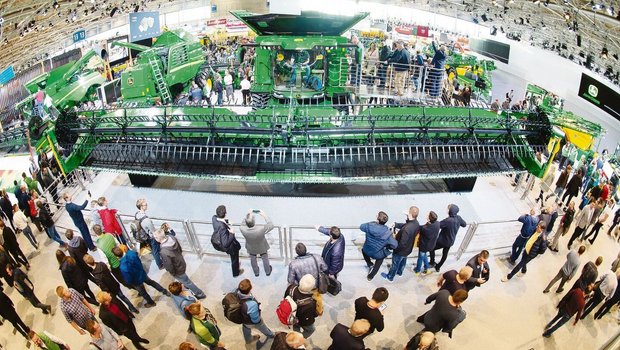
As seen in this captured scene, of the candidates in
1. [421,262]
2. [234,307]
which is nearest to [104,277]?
[234,307]

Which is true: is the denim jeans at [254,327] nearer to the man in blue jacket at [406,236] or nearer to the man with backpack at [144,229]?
the man with backpack at [144,229]

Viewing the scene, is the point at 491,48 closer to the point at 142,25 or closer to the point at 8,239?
the point at 142,25

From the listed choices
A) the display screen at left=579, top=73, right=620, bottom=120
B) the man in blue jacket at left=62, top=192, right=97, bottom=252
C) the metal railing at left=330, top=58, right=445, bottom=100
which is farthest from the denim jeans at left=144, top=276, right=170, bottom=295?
the display screen at left=579, top=73, right=620, bottom=120

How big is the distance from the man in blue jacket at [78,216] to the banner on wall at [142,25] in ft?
38.7

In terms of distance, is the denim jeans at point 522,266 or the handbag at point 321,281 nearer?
the handbag at point 321,281

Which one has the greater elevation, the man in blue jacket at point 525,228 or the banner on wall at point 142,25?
the banner on wall at point 142,25

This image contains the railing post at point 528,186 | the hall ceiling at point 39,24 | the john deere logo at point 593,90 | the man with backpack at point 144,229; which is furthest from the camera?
the hall ceiling at point 39,24

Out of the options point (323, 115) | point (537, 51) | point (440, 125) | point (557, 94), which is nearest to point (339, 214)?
point (323, 115)

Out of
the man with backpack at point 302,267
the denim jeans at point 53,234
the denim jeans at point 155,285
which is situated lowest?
the denim jeans at point 53,234

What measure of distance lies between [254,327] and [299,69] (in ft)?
17.7

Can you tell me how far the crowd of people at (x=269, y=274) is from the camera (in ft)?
13.9

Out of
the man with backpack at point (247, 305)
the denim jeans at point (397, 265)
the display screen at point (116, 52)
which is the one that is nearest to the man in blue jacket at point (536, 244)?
the denim jeans at point (397, 265)

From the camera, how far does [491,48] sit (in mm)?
22156

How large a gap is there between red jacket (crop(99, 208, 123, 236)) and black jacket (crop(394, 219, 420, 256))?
14.9 ft
